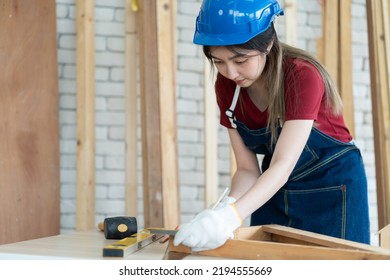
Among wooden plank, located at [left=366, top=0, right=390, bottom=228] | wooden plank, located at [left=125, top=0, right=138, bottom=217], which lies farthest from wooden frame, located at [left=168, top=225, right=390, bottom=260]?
wooden plank, located at [left=125, top=0, right=138, bottom=217]

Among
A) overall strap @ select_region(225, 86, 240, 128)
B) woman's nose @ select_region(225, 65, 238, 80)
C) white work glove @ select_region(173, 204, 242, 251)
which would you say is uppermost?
woman's nose @ select_region(225, 65, 238, 80)

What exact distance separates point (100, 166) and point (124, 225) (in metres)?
1.81

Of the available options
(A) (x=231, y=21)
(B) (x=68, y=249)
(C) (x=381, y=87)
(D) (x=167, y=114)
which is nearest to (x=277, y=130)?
(A) (x=231, y=21)

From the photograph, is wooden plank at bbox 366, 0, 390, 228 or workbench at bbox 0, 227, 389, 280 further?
wooden plank at bbox 366, 0, 390, 228

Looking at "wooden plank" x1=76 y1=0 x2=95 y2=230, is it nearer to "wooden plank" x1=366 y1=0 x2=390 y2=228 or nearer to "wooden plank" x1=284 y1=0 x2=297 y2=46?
"wooden plank" x1=284 y1=0 x2=297 y2=46

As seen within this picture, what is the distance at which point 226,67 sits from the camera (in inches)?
69.0

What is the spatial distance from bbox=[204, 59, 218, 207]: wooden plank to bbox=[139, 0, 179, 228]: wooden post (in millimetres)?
294

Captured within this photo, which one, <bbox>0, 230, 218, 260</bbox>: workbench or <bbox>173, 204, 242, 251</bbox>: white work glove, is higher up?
<bbox>173, 204, 242, 251</bbox>: white work glove

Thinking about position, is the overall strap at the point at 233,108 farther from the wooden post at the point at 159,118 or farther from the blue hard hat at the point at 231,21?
the wooden post at the point at 159,118

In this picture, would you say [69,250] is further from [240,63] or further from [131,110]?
[131,110]

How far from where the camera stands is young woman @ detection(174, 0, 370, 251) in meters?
1.67

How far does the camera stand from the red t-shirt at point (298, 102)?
1.75m

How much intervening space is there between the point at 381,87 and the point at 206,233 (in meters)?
1.93
